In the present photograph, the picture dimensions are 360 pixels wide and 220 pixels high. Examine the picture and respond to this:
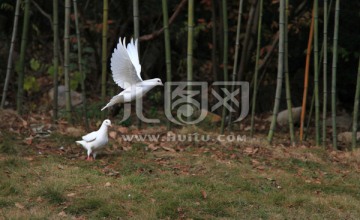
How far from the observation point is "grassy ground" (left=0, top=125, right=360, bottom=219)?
18.2ft

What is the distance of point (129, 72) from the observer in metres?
7.04

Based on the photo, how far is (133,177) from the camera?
20.6 feet

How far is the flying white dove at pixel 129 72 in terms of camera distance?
6.86m

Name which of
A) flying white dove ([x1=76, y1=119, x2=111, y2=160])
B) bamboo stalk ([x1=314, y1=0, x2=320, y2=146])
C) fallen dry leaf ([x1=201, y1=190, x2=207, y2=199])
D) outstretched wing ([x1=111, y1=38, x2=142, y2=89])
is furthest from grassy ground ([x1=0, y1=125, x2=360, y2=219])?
outstretched wing ([x1=111, y1=38, x2=142, y2=89])

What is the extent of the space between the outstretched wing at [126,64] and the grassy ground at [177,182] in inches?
33.6

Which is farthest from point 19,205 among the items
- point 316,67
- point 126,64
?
point 316,67

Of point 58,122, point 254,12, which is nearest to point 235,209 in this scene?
point 58,122

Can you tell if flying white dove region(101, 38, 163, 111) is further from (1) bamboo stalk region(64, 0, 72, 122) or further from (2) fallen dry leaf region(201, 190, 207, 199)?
(2) fallen dry leaf region(201, 190, 207, 199)

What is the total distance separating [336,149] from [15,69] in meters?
6.20

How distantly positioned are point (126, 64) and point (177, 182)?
1.53m

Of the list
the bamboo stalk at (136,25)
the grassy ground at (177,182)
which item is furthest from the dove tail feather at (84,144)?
the bamboo stalk at (136,25)

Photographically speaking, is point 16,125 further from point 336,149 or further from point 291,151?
point 336,149

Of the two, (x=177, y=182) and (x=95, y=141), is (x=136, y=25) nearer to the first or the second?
(x=95, y=141)

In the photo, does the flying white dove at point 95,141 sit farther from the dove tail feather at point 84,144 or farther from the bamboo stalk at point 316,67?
the bamboo stalk at point 316,67
